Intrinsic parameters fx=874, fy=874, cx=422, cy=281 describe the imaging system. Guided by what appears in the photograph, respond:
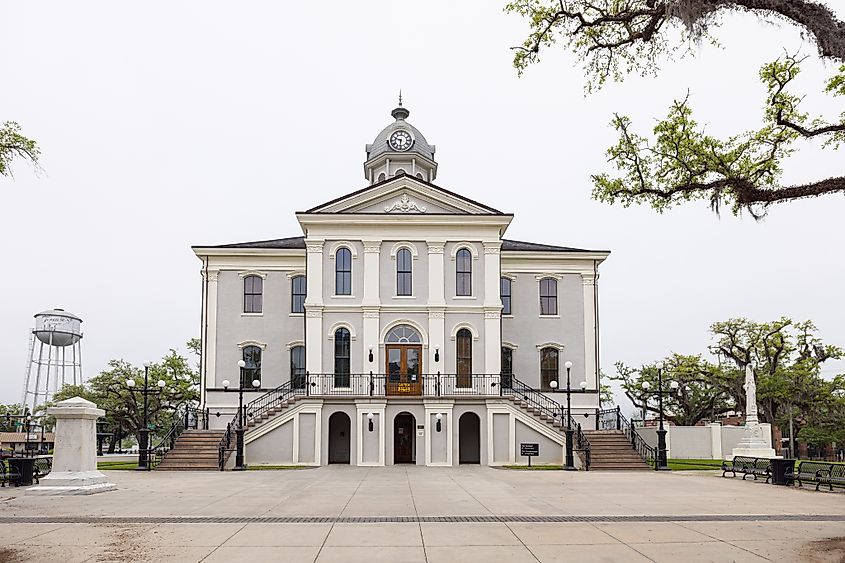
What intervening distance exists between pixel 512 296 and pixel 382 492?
861 inches

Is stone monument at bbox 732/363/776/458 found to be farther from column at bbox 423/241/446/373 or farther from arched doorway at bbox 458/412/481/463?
column at bbox 423/241/446/373

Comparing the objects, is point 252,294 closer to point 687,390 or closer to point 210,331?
point 210,331

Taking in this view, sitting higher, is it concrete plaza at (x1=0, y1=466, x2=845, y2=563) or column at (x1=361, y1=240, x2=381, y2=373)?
column at (x1=361, y1=240, x2=381, y2=373)

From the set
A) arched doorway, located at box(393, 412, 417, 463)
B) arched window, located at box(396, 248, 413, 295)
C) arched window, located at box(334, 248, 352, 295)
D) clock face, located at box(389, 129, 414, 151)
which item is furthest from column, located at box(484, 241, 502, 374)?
clock face, located at box(389, 129, 414, 151)

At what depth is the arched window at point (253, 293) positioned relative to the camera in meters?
40.8

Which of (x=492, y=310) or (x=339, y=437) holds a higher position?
(x=492, y=310)

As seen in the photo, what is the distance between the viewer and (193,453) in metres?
32.3

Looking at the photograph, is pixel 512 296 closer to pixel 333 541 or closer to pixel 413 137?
pixel 413 137

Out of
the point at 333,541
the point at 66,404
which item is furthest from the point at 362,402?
the point at 333,541

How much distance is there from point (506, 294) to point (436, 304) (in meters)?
5.29

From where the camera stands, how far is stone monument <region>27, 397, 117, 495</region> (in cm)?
2008

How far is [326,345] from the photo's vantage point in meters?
36.9

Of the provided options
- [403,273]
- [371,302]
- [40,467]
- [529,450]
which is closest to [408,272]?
[403,273]

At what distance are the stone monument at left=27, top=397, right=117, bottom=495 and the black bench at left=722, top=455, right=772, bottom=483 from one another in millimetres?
17232
